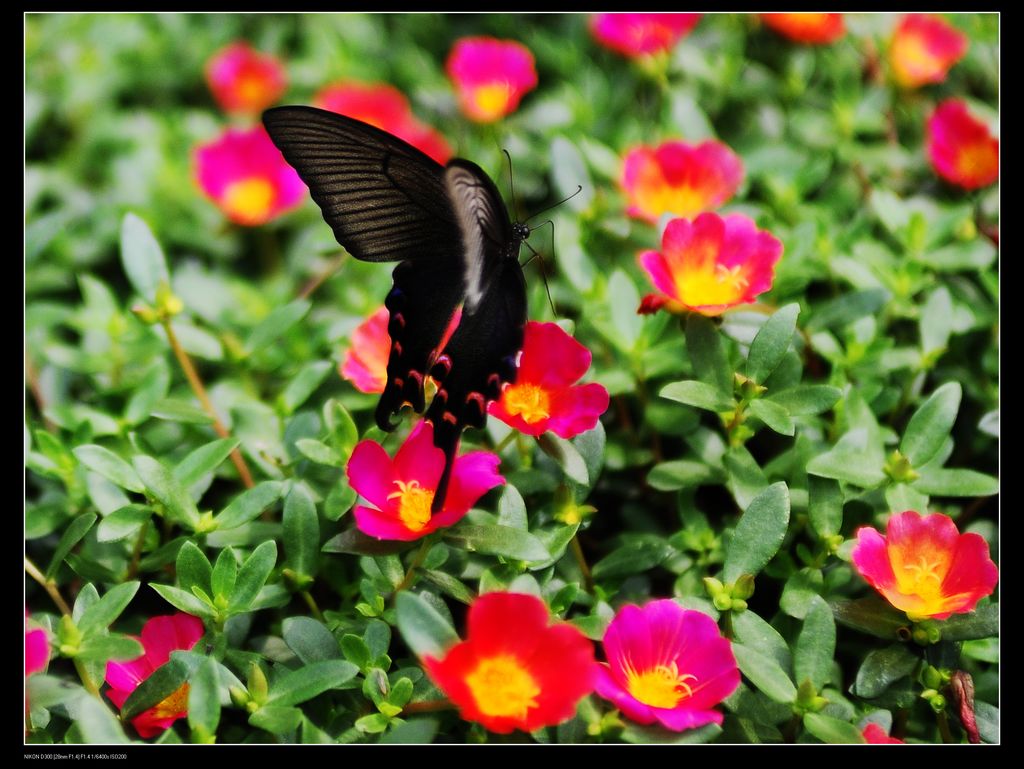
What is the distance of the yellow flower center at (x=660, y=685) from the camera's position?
118cm

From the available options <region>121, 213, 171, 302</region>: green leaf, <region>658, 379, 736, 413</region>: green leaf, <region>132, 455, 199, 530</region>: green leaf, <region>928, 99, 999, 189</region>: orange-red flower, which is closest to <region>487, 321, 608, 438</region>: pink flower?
<region>658, 379, 736, 413</region>: green leaf

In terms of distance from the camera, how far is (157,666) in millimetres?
1286

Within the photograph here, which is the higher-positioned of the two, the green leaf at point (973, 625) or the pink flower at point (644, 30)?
the pink flower at point (644, 30)

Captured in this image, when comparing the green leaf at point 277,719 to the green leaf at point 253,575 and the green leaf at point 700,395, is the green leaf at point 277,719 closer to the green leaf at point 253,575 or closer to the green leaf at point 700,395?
the green leaf at point 253,575

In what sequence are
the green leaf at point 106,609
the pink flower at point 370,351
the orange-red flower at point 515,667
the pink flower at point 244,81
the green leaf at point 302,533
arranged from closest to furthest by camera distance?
the orange-red flower at point 515,667, the green leaf at point 106,609, the green leaf at point 302,533, the pink flower at point 370,351, the pink flower at point 244,81

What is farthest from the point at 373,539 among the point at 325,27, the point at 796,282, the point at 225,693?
the point at 325,27

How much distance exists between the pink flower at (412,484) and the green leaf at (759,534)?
1.11 feet

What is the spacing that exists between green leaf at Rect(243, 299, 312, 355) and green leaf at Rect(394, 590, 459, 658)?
28.0 inches

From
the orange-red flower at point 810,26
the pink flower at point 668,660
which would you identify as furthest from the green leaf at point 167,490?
the orange-red flower at point 810,26

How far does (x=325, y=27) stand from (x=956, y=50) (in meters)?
1.53

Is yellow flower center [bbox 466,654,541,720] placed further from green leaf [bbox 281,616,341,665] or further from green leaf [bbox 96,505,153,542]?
green leaf [bbox 96,505,153,542]

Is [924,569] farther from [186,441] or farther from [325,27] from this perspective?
[325,27]

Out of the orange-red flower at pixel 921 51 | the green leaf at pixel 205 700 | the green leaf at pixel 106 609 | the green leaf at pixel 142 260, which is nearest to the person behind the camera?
the green leaf at pixel 205 700

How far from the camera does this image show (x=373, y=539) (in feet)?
4.17
